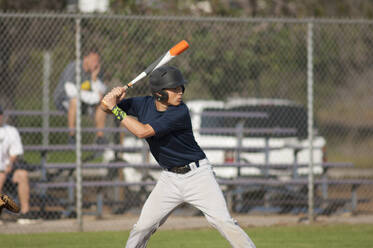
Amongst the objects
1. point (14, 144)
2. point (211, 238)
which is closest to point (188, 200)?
point (211, 238)

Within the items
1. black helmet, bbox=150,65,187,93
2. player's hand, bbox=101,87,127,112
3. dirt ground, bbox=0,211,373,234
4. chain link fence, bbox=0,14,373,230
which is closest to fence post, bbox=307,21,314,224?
chain link fence, bbox=0,14,373,230

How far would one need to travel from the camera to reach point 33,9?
1894 cm

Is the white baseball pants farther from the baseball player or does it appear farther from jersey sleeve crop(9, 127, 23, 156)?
jersey sleeve crop(9, 127, 23, 156)

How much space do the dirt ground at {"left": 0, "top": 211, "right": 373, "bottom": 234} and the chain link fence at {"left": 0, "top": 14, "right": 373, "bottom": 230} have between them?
0.20 metres

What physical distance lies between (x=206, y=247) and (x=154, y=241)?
0.79 meters

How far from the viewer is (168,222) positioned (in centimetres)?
1020

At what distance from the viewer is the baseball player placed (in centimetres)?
589

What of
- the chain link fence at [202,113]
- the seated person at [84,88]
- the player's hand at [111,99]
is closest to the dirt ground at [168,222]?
the chain link fence at [202,113]

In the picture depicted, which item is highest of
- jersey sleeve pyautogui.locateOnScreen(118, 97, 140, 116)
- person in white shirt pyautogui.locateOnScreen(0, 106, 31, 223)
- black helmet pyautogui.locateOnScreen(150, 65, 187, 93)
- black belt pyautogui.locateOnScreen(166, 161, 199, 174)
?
black helmet pyautogui.locateOnScreen(150, 65, 187, 93)

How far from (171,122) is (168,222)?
4506mm

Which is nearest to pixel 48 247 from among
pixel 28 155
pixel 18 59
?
pixel 28 155

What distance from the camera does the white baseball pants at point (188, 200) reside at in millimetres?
5824

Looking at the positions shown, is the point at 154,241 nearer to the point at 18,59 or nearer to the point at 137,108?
the point at 137,108

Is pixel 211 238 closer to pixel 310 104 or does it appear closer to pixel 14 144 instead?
pixel 310 104
